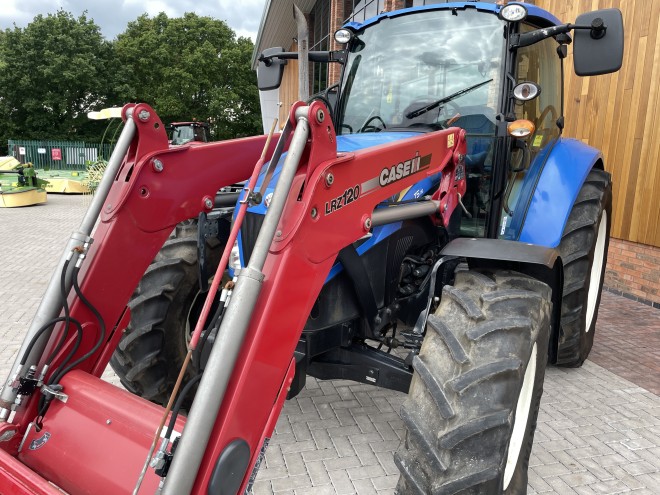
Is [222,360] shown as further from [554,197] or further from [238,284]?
[554,197]

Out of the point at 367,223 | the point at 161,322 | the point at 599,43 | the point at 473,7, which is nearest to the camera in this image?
the point at 367,223

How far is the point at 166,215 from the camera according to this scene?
2721 millimetres

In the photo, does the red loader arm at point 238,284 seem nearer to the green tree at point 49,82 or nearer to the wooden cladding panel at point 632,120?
the wooden cladding panel at point 632,120

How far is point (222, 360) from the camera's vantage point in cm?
177

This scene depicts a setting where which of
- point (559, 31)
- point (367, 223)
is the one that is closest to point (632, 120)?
point (559, 31)

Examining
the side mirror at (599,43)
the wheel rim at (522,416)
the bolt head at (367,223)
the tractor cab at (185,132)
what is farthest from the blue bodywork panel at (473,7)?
the tractor cab at (185,132)

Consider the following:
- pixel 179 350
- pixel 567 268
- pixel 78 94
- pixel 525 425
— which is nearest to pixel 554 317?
pixel 567 268

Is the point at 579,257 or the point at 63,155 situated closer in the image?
the point at 579,257

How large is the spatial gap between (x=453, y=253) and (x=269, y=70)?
2226mm

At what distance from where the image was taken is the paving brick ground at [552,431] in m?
3.00

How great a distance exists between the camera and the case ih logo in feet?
7.95

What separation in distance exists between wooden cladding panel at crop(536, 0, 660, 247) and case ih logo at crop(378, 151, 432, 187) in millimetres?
4687

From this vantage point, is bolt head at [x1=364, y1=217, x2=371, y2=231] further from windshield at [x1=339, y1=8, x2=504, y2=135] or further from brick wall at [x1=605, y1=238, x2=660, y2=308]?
brick wall at [x1=605, y1=238, x2=660, y2=308]

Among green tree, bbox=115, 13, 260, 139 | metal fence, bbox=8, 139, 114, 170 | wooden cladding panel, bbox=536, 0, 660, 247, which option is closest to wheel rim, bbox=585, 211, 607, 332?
wooden cladding panel, bbox=536, 0, 660, 247
